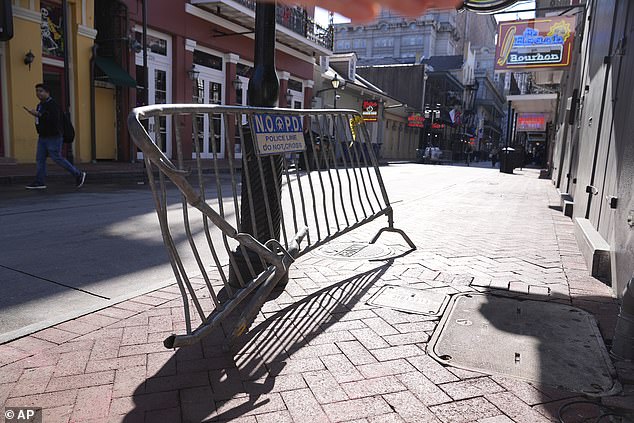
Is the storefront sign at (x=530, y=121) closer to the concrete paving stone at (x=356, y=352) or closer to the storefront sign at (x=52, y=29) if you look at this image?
the storefront sign at (x=52, y=29)

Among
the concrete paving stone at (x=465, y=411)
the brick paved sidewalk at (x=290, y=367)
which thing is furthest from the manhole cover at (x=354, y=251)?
the concrete paving stone at (x=465, y=411)

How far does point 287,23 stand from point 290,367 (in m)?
21.4

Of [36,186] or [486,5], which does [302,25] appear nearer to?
[36,186]

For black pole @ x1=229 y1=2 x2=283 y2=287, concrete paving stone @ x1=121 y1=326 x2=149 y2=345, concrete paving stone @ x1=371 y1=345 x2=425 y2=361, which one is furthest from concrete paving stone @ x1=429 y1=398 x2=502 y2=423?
black pole @ x1=229 y1=2 x2=283 y2=287

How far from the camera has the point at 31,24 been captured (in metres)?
12.1

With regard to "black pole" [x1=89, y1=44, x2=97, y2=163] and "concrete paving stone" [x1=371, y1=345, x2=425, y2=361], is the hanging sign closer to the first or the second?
Answer: "concrete paving stone" [x1=371, y1=345, x2=425, y2=361]

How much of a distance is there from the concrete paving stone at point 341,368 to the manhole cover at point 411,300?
3.03ft

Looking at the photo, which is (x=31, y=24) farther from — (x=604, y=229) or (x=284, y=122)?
(x=604, y=229)

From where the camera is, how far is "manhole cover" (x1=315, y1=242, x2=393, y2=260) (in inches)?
194

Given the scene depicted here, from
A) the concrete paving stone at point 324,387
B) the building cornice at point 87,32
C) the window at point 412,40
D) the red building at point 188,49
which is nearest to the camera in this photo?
the concrete paving stone at point 324,387

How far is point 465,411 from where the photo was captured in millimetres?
2148

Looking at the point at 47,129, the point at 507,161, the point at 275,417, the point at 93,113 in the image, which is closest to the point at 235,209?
the point at 275,417

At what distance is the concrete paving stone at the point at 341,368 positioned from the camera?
2.42 metres

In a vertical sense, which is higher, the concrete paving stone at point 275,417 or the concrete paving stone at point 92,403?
the concrete paving stone at point 275,417
